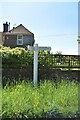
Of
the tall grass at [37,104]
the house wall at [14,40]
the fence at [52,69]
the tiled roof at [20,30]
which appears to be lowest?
the tall grass at [37,104]

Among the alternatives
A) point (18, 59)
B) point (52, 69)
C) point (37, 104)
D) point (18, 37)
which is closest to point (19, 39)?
point (18, 37)

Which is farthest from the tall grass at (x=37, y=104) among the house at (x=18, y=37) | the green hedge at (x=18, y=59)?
the house at (x=18, y=37)

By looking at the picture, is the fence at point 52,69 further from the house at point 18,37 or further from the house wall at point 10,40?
the house wall at point 10,40

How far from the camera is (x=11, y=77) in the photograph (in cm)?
465

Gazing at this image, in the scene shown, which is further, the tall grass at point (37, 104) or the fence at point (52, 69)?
the fence at point (52, 69)

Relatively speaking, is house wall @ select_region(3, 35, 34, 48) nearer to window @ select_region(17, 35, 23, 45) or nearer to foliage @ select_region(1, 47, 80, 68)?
window @ select_region(17, 35, 23, 45)

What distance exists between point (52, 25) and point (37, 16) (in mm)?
623

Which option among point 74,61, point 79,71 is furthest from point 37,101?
point 74,61

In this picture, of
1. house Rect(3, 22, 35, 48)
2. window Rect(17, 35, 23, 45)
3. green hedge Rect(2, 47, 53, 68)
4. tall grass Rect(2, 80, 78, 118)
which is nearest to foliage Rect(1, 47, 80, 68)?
green hedge Rect(2, 47, 53, 68)

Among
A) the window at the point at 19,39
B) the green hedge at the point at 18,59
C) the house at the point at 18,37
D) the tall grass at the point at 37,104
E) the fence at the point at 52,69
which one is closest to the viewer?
the tall grass at the point at 37,104

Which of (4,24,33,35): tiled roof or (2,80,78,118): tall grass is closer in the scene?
(2,80,78,118): tall grass

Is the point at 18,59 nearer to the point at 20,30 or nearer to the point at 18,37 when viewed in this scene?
the point at 18,37

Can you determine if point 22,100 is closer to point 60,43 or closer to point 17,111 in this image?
point 17,111

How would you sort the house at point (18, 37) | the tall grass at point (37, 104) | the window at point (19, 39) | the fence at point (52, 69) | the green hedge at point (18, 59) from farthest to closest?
the window at point (19, 39)
the house at point (18, 37)
the green hedge at point (18, 59)
the fence at point (52, 69)
the tall grass at point (37, 104)
